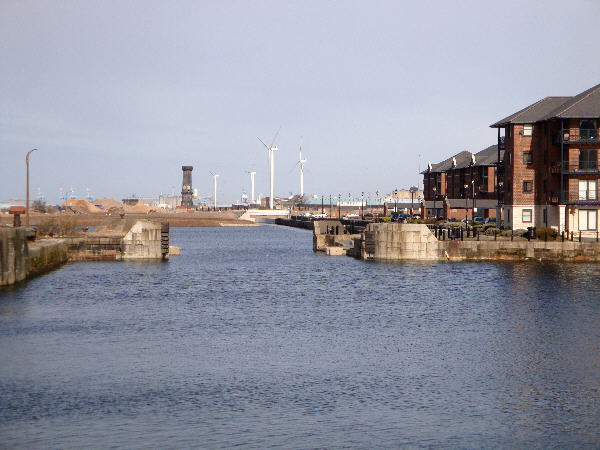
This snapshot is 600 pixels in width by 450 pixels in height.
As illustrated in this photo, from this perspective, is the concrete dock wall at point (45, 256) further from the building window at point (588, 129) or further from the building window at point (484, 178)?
the building window at point (484, 178)

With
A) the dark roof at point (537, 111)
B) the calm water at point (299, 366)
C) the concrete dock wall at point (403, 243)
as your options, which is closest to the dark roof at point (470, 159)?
the dark roof at point (537, 111)

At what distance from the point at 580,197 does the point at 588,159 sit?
4.74m

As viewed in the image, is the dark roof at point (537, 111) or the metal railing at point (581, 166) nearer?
the metal railing at point (581, 166)

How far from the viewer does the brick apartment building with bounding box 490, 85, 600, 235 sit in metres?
97.4

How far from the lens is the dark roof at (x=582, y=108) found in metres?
96.2

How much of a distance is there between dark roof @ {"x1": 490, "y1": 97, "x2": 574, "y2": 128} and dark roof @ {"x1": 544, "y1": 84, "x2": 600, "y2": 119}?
5.12 feet

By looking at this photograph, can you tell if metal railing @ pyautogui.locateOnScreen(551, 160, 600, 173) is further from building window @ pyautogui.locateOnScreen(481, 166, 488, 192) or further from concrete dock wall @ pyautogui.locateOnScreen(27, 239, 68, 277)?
concrete dock wall @ pyautogui.locateOnScreen(27, 239, 68, 277)

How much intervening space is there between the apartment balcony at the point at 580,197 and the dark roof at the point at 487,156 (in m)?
47.0

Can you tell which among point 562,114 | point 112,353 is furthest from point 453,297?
point 562,114

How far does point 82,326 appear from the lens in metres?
44.8

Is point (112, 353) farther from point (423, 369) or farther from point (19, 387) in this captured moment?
point (423, 369)

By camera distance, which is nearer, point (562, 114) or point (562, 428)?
point (562, 428)

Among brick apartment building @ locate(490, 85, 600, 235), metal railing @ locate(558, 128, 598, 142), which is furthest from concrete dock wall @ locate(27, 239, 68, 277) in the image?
metal railing @ locate(558, 128, 598, 142)

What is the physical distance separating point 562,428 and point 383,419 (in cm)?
570
